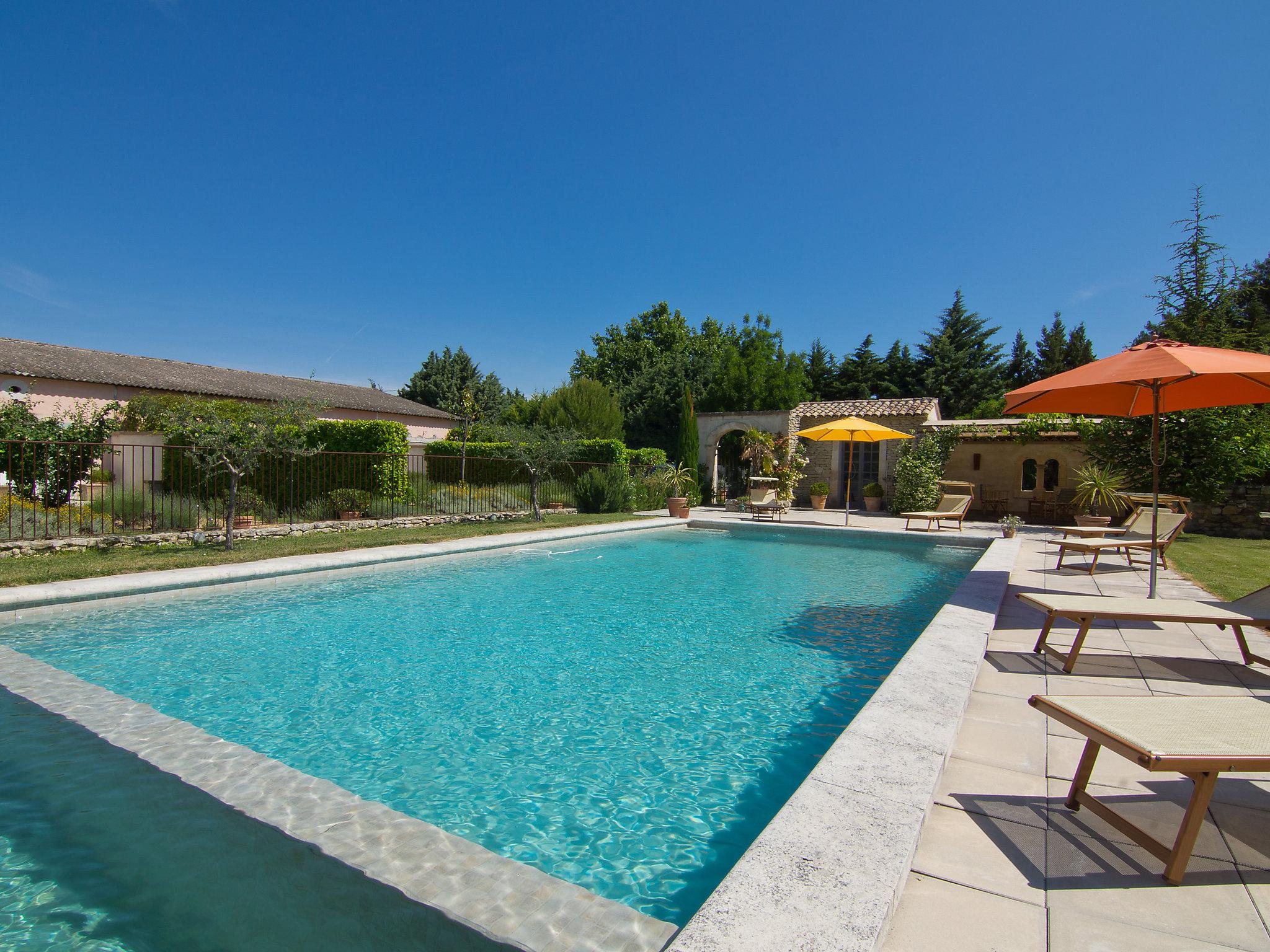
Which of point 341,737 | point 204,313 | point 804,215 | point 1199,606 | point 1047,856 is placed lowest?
point 341,737

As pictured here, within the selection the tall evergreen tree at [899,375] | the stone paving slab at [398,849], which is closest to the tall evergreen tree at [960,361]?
the tall evergreen tree at [899,375]

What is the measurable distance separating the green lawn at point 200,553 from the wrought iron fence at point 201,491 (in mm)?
852

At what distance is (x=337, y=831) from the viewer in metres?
2.48

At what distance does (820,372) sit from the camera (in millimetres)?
36438

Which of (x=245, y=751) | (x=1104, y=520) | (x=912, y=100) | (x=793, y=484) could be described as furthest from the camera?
(x=793, y=484)

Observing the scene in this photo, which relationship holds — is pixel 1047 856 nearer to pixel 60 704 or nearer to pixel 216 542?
pixel 60 704

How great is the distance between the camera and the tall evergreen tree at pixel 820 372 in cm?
3556

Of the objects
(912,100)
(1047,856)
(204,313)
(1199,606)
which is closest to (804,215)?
(912,100)

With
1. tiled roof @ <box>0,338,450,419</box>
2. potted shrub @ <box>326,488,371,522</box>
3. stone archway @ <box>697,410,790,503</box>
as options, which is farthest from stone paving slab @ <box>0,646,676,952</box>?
stone archway @ <box>697,410,790,503</box>

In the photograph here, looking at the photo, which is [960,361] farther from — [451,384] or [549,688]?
[549,688]

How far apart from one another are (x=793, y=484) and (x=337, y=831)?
18135mm

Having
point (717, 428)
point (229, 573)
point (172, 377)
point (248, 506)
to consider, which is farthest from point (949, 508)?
point (172, 377)

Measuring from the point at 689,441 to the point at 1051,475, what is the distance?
11.0m

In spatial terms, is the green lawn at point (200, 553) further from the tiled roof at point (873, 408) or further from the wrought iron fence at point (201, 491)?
the tiled roof at point (873, 408)
